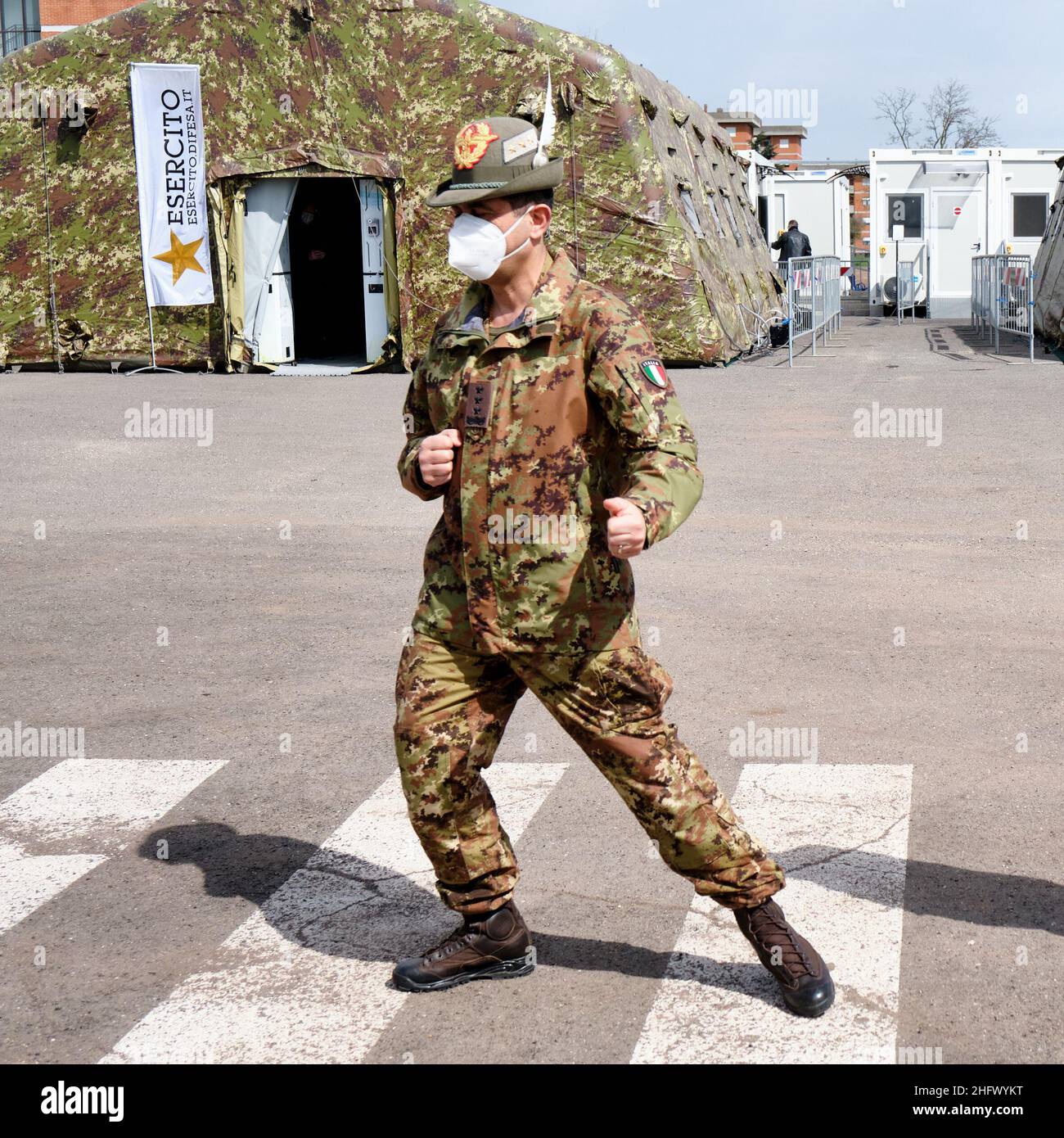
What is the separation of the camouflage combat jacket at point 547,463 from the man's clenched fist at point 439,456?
1.5 inches

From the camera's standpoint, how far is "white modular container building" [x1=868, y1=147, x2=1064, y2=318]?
1102 inches

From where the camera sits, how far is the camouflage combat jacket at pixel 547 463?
355 cm

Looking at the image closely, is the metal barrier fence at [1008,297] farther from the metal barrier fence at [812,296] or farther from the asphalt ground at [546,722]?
the asphalt ground at [546,722]

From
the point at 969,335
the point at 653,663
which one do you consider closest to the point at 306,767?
the point at 653,663

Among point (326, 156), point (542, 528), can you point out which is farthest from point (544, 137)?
point (326, 156)

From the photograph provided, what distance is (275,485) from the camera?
38.9 feet

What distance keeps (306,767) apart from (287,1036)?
2125mm

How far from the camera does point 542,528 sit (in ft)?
11.7

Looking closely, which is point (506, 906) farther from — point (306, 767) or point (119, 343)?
point (119, 343)

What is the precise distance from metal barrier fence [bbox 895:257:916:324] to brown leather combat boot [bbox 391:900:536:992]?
26.2 metres
